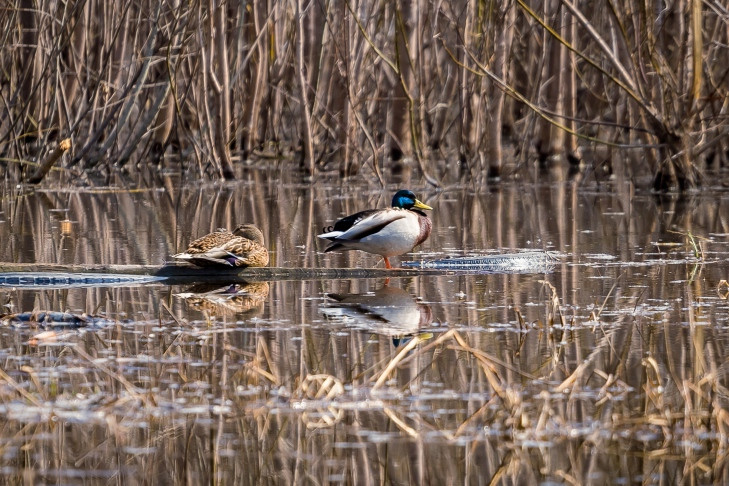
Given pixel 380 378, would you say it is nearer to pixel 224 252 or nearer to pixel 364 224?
pixel 224 252

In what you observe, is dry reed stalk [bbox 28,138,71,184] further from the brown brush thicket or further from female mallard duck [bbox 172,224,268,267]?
female mallard duck [bbox 172,224,268,267]

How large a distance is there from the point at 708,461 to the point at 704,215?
7557mm

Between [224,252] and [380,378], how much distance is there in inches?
105

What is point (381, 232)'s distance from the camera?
7.18 m

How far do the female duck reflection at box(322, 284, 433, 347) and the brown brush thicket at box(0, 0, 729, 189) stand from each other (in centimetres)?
454

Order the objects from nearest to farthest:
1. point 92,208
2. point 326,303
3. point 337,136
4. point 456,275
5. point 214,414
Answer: point 214,414 → point 326,303 → point 456,275 → point 92,208 → point 337,136

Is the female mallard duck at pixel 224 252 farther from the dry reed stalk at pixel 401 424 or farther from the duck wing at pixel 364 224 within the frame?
the dry reed stalk at pixel 401 424

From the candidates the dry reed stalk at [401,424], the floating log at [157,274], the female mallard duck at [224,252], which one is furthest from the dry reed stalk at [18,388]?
the female mallard duck at [224,252]

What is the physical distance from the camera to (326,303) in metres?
6.11

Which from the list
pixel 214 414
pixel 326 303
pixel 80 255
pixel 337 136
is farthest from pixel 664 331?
pixel 337 136

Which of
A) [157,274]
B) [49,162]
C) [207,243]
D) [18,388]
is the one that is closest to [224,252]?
[207,243]

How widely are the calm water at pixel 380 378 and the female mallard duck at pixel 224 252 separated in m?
0.17

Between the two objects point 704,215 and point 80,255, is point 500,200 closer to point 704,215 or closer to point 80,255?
point 704,215

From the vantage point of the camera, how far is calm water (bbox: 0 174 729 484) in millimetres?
3498
